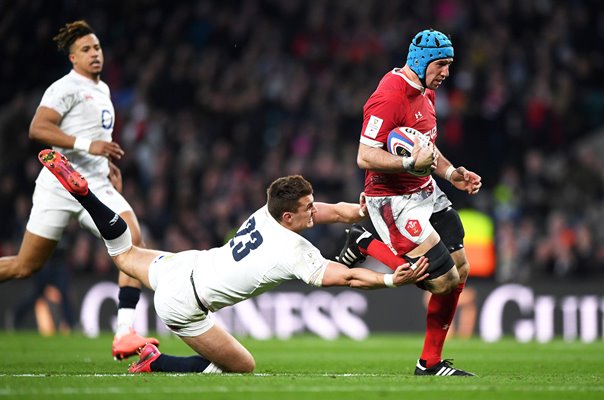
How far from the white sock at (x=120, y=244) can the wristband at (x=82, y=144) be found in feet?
3.32

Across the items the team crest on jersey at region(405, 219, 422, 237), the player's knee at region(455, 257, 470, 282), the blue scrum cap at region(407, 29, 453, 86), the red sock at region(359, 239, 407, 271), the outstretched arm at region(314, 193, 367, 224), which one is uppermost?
the blue scrum cap at region(407, 29, 453, 86)

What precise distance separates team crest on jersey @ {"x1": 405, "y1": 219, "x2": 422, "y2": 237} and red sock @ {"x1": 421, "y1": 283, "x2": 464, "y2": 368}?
598 millimetres

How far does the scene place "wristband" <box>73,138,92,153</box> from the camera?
965 cm

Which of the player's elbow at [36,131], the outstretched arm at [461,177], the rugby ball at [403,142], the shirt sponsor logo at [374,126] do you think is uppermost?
the player's elbow at [36,131]

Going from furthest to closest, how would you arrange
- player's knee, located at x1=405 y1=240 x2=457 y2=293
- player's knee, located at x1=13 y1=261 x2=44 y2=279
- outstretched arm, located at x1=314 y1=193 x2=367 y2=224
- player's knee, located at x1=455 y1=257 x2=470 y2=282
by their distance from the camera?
player's knee, located at x1=13 y1=261 x2=44 y2=279 < outstretched arm, located at x1=314 y1=193 x2=367 y2=224 < player's knee, located at x1=455 y1=257 x2=470 y2=282 < player's knee, located at x1=405 y1=240 x2=457 y2=293

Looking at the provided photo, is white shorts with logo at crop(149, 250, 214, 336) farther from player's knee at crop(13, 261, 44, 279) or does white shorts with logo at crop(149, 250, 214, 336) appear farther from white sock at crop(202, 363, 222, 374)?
player's knee at crop(13, 261, 44, 279)

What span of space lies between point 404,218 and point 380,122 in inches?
30.8

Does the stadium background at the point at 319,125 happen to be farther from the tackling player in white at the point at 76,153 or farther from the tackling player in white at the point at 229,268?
the tackling player in white at the point at 229,268

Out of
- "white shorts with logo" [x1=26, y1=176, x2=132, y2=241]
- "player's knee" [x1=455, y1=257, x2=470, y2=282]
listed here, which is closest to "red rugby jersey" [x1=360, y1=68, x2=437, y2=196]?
"player's knee" [x1=455, y1=257, x2=470, y2=282]

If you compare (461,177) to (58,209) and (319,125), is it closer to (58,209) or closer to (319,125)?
(58,209)

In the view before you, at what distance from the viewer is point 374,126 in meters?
8.38

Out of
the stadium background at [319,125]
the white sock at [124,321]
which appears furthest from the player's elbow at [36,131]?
the stadium background at [319,125]

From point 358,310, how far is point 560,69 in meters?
6.71

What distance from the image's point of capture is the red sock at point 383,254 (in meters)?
8.19
